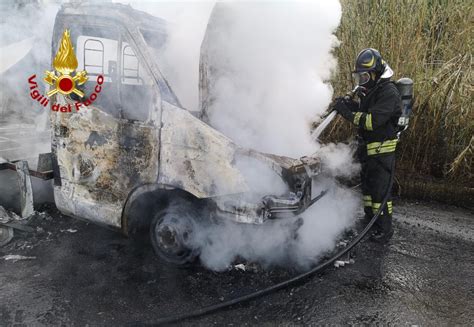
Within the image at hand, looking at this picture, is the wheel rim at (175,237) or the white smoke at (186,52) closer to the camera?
the wheel rim at (175,237)

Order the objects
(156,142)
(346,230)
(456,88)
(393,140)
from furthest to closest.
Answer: (456,88)
(346,230)
(393,140)
(156,142)

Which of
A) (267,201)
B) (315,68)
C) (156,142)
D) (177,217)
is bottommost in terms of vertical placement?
(177,217)

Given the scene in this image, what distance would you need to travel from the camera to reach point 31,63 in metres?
4.88

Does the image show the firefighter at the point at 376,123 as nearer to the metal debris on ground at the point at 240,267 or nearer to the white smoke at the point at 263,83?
the white smoke at the point at 263,83

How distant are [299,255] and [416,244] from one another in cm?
152

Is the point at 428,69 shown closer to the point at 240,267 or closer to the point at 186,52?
the point at 186,52

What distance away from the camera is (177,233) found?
128 inches

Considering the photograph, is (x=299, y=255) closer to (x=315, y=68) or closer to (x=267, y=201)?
(x=267, y=201)

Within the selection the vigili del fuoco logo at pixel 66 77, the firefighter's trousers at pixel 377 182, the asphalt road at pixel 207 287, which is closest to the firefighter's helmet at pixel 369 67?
the firefighter's trousers at pixel 377 182

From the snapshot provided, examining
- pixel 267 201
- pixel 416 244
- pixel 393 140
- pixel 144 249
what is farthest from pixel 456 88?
pixel 144 249

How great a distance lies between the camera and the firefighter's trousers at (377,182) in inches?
159

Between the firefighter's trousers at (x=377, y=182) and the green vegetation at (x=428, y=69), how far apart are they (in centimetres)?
182

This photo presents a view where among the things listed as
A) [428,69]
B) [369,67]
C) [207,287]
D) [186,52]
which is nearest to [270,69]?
[186,52]

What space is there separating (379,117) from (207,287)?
242 cm
